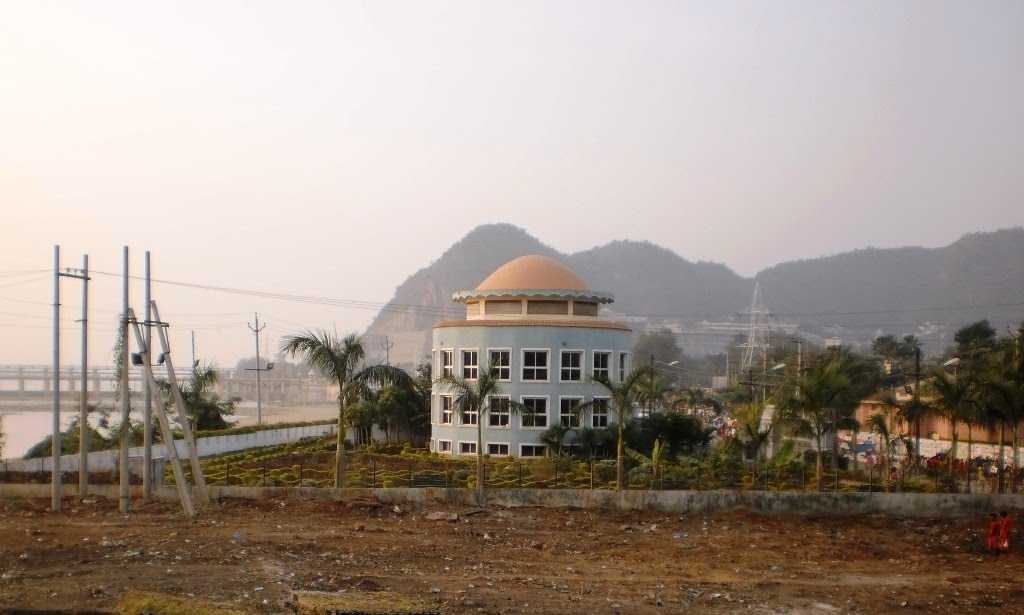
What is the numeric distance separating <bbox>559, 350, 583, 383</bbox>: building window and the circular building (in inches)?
1.5

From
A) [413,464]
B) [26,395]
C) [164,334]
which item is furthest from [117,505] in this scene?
[26,395]

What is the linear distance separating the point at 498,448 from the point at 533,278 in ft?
24.5

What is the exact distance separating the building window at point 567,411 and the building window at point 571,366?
740 millimetres

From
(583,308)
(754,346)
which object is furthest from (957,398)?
(754,346)

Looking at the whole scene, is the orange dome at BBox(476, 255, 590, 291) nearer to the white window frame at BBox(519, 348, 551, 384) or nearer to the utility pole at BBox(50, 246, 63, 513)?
the white window frame at BBox(519, 348, 551, 384)

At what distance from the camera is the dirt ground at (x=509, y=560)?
1603 cm

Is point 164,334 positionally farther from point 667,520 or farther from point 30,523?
point 667,520

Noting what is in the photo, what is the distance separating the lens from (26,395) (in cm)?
15962

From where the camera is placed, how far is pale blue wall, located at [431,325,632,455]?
118 feet

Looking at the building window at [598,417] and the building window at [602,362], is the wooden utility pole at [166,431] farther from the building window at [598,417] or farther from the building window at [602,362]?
the building window at [602,362]

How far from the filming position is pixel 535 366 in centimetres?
3644

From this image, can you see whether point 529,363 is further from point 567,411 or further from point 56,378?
point 56,378

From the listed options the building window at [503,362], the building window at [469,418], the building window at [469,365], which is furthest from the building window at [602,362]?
the building window at [469,418]

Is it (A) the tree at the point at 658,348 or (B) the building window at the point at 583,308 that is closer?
(B) the building window at the point at 583,308
